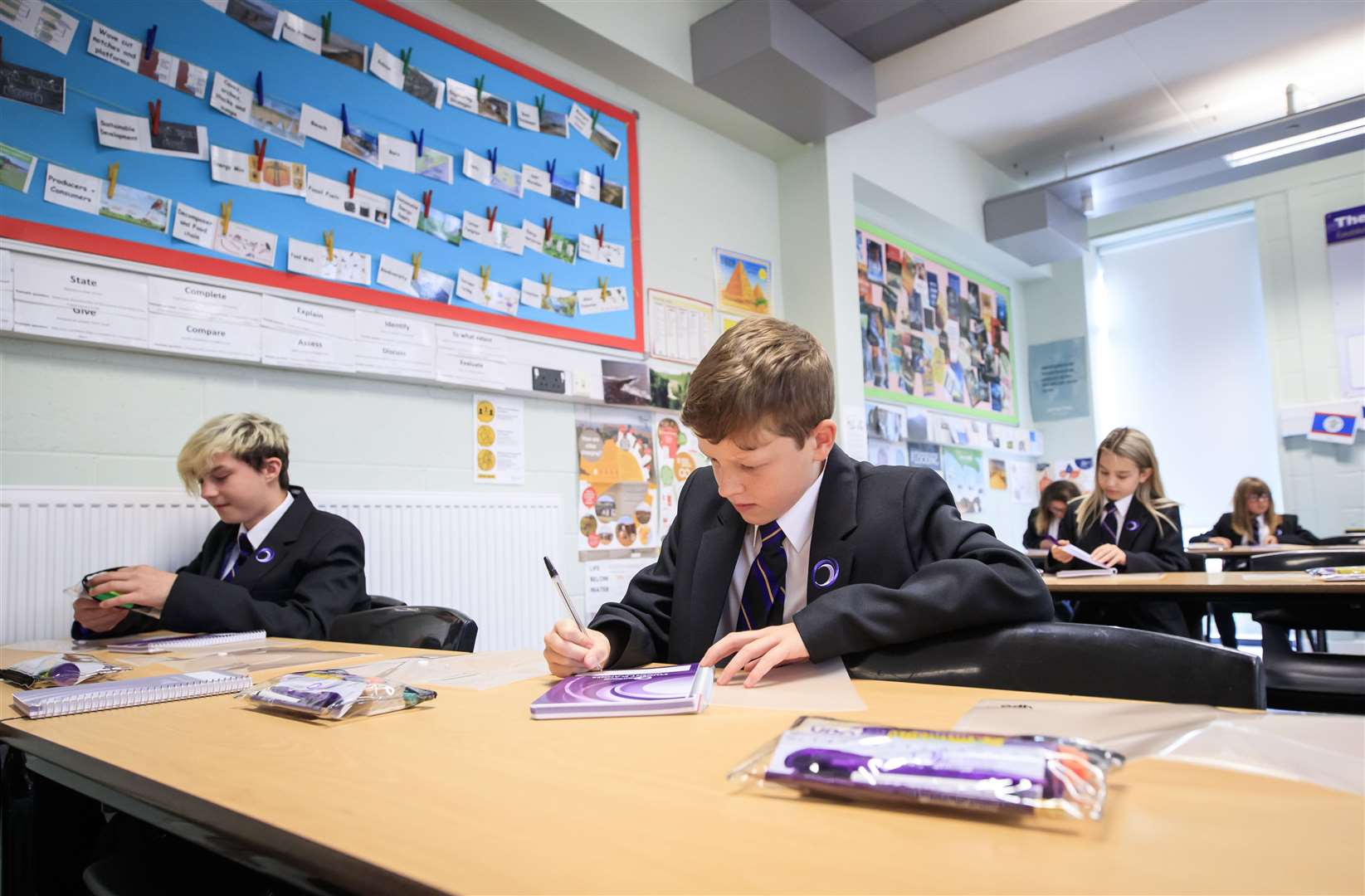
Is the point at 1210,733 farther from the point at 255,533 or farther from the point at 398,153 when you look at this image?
the point at 398,153

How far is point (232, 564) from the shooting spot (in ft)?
7.13

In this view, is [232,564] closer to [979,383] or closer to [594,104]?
[594,104]

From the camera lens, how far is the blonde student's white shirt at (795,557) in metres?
1.30

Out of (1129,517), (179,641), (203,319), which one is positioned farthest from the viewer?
(1129,517)

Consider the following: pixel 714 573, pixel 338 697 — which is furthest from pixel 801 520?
pixel 338 697

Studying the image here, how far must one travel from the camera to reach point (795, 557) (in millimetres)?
1321

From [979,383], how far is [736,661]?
5657mm

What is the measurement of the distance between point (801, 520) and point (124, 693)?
896mm

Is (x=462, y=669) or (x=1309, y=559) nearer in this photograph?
(x=462, y=669)

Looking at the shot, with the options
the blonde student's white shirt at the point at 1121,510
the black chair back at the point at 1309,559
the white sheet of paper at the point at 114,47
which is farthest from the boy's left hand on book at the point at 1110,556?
the white sheet of paper at the point at 114,47

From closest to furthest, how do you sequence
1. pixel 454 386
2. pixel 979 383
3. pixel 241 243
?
pixel 241 243, pixel 454 386, pixel 979 383

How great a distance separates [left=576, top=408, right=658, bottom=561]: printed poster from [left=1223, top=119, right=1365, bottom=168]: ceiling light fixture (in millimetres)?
4005

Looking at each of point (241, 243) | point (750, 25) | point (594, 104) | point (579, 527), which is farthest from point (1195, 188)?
point (241, 243)

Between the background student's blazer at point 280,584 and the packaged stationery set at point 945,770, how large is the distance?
1.58 metres
